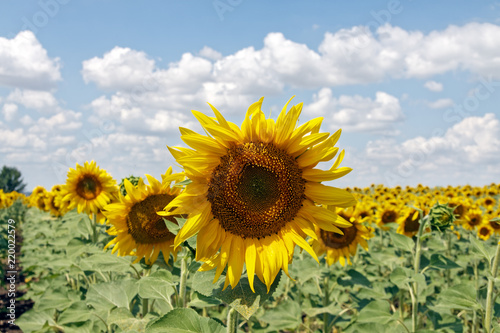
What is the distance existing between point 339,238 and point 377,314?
147 centimetres

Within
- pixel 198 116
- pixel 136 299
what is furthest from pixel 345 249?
pixel 198 116

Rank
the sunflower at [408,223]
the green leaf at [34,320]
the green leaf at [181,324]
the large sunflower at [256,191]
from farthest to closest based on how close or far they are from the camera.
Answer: the sunflower at [408,223]
the green leaf at [34,320]
the green leaf at [181,324]
the large sunflower at [256,191]

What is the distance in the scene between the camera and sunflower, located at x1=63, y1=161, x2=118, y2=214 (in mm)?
5691

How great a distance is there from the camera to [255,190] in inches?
79.3

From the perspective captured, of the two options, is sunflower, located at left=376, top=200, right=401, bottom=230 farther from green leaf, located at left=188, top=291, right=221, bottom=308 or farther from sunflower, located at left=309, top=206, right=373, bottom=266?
green leaf, located at left=188, top=291, right=221, bottom=308

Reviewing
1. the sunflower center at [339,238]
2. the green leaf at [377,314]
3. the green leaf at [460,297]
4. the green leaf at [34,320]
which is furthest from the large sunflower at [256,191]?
the sunflower center at [339,238]

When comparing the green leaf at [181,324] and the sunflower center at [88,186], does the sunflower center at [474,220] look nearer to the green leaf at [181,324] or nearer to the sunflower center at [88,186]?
the sunflower center at [88,186]

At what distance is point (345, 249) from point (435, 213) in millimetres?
1634

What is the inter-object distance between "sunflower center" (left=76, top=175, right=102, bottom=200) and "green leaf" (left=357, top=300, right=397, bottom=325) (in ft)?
12.3

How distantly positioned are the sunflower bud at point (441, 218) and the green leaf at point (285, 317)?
1561 mm

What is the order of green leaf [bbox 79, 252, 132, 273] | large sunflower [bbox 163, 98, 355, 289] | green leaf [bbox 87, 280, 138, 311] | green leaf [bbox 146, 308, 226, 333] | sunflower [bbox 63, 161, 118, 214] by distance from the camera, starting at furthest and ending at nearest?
sunflower [bbox 63, 161, 118, 214] → green leaf [bbox 87, 280, 138, 311] → green leaf [bbox 79, 252, 132, 273] → green leaf [bbox 146, 308, 226, 333] → large sunflower [bbox 163, 98, 355, 289]

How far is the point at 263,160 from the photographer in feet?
6.40

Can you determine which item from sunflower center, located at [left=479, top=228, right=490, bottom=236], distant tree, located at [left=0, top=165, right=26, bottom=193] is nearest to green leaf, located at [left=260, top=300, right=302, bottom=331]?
sunflower center, located at [left=479, top=228, right=490, bottom=236]

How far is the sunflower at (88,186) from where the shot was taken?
5691 mm
